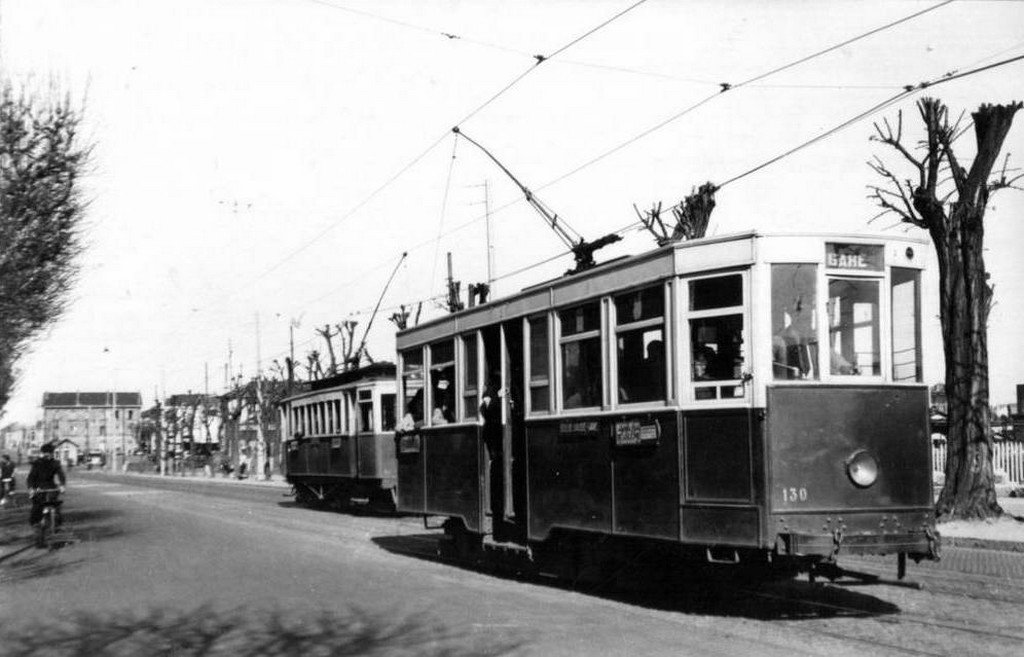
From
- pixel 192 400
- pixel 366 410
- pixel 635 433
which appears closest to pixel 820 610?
pixel 635 433

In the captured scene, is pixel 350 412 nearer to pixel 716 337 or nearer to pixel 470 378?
pixel 470 378

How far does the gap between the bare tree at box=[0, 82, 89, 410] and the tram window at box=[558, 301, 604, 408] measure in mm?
10952

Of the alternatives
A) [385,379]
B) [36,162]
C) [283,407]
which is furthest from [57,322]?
[283,407]

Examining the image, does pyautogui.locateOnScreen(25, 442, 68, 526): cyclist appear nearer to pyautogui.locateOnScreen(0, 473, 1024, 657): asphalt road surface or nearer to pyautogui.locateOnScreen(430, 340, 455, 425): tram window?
pyautogui.locateOnScreen(0, 473, 1024, 657): asphalt road surface

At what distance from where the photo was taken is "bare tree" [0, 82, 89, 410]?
17.4 meters

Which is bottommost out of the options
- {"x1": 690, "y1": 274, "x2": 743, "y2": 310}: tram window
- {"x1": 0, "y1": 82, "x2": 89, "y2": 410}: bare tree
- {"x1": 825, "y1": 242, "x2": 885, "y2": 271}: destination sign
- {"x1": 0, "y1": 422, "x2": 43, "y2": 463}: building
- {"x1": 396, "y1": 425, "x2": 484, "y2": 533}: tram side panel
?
{"x1": 0, "y1": 422, "x2": 43, "y2": 463}: building

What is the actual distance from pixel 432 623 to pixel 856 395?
3.91 metres

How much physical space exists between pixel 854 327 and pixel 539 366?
3.50 meters

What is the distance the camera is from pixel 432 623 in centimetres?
866

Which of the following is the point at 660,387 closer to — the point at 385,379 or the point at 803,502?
the point at 803,502

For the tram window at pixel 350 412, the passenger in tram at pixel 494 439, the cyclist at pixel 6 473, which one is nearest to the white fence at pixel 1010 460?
the tram window at pixel 350 412

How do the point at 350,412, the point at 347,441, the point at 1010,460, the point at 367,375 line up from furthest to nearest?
the point at 1010,460
the point at 347,441
the point at 350,412
the point at 367,375

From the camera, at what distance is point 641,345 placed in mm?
9633

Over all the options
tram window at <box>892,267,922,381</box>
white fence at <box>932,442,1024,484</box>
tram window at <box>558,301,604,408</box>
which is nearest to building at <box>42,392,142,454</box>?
white fence at <box>932,442,1024,484</box>
